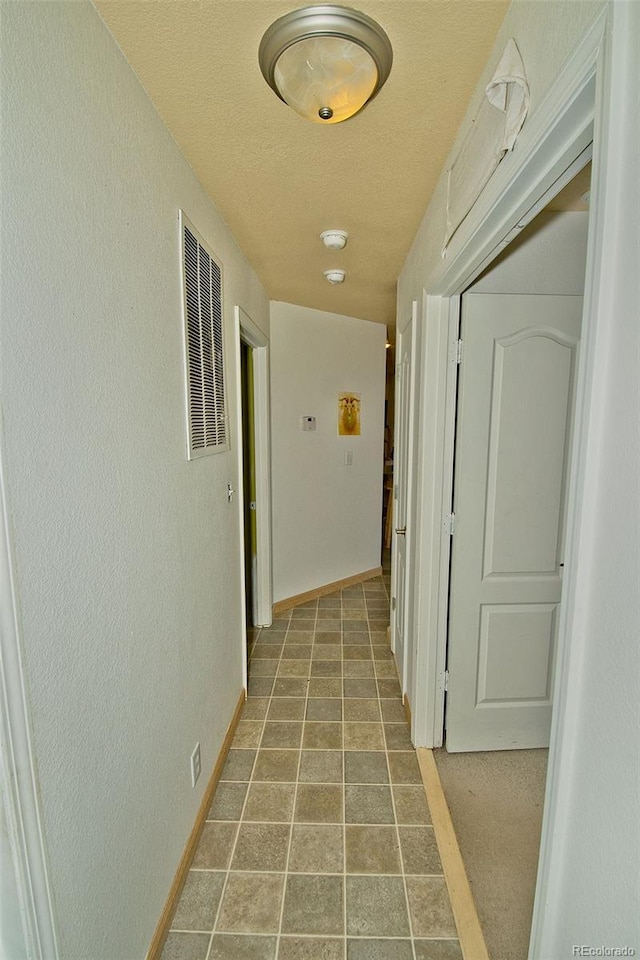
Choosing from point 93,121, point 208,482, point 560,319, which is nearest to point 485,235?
point 560,319

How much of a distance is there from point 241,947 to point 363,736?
3.13 feet

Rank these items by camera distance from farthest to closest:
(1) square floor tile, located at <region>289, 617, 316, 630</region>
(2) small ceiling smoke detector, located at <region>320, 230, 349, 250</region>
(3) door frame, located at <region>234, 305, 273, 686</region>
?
(1) square floor tile, located at <region>289, 617, 316, 630</region> < (3) door frame, located at <region>234, 305, 273, 686</region> < (2) small ceiling smoke detector, located at <region>320, 230, 349, 250</region>

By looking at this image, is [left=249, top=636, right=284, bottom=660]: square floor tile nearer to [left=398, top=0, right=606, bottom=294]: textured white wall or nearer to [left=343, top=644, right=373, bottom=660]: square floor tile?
[left=343, top=644, right=373, bottom=660]: square floor tile

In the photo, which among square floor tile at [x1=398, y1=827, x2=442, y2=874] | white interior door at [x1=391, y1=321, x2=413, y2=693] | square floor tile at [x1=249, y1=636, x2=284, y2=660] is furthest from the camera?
square floor tile at [x1=249, y1=636, x2=284, y2=660]

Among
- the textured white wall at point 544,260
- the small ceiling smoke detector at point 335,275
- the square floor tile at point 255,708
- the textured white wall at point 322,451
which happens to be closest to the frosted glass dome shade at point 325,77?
the textured white wall at point 544,260

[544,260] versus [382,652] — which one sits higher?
[544,260]

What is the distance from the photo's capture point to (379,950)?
3.97ft

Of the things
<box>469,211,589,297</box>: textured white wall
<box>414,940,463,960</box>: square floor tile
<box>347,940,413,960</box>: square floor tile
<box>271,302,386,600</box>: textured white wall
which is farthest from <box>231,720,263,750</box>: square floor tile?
<box>469,211,589,297</box>: textured white wall

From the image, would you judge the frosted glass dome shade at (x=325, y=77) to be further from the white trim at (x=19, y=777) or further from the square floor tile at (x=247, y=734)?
the square floor tile at (x=247, y=734)

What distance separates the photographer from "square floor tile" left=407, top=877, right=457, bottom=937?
1.26 metres

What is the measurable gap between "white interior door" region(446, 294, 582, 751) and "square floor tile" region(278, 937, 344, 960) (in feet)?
3.06

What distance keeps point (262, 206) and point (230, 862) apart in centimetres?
248

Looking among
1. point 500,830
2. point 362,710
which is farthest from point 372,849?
point 362,710

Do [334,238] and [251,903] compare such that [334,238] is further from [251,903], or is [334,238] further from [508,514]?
[251,903]
